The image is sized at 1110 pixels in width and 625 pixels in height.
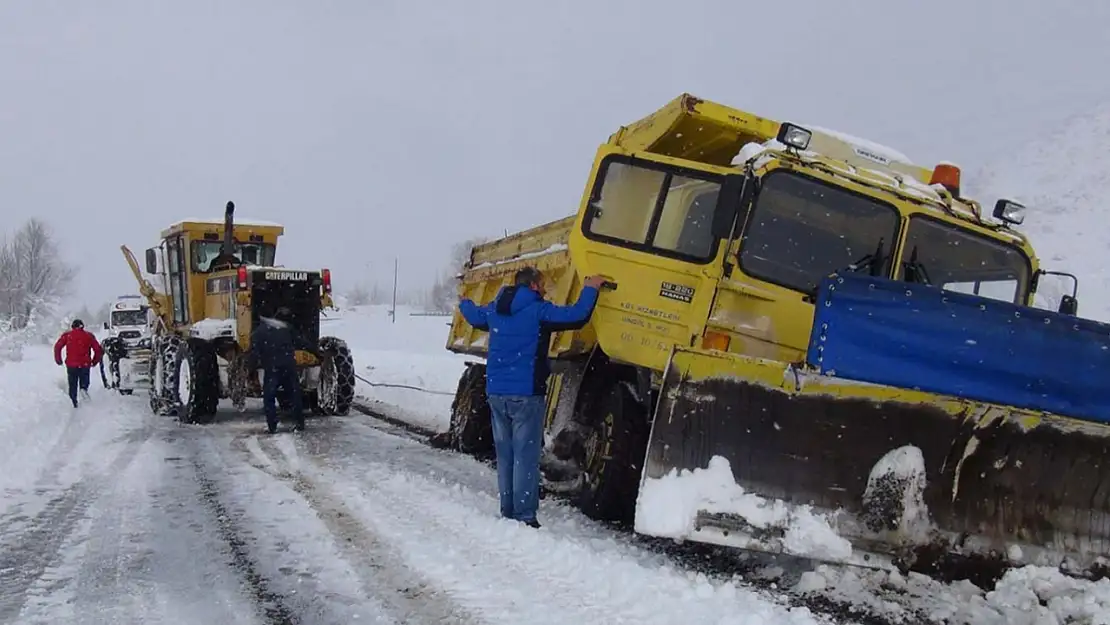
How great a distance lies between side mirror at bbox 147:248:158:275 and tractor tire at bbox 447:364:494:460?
727 centimetres

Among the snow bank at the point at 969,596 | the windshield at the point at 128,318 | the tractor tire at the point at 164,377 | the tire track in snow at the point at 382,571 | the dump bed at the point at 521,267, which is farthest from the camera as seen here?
the windshield at the point at 128,318

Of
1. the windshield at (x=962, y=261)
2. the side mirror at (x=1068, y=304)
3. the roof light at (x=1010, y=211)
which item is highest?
the roof light at (x=1010, y=211)

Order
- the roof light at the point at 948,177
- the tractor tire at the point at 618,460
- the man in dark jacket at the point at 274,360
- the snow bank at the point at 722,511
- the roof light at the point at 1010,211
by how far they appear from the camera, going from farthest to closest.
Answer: the man in dark jacket at the point at 274,360 → the roof light at the point at 948,177 → the roof light at the point at 1010,211 → the tractor tire at the point at 618,460 → the snow bank at the point at 722,511

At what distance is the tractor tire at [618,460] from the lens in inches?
211

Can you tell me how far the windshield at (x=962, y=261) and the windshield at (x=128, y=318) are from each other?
25.6m

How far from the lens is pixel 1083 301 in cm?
1839

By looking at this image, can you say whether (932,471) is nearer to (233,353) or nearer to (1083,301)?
(233,353)

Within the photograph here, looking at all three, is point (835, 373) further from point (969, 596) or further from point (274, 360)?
point (274, 360)

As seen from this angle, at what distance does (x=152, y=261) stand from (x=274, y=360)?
4897 millimetres

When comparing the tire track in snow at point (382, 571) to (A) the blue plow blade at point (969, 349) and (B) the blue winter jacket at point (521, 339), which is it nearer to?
(B) the blue winter jacket at point (521, 339)

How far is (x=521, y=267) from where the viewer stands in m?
7.45

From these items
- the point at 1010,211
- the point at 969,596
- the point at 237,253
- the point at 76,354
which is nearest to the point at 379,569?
the point at 969,596

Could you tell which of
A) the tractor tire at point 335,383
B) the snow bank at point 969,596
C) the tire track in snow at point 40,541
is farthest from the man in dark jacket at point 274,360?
the snow bank at point 969,596

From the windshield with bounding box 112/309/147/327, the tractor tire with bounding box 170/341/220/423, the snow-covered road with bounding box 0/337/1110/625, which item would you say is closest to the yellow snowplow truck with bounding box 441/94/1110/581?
the snow-covered road with bounding box 0/337/1110/625
